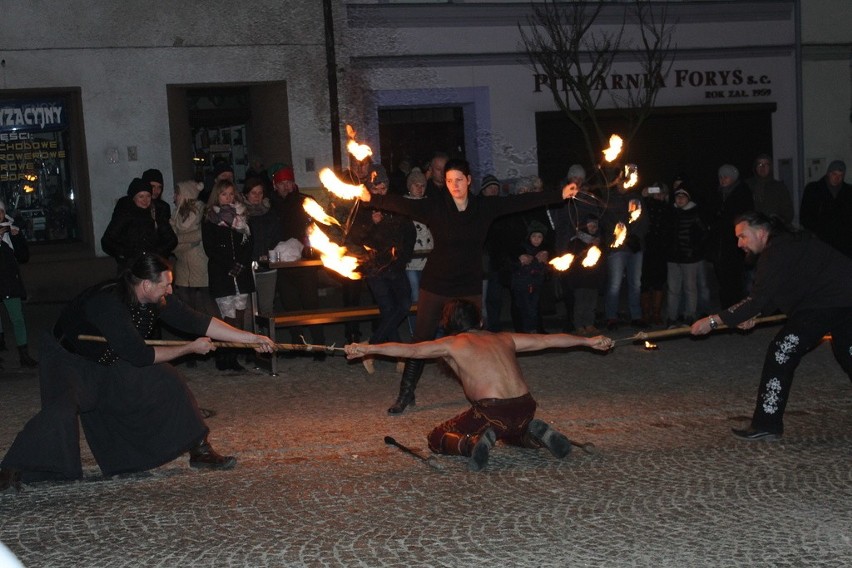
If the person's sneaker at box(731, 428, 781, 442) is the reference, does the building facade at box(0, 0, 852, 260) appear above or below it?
above

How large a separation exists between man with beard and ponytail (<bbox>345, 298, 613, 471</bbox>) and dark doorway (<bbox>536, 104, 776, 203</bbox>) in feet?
42.2

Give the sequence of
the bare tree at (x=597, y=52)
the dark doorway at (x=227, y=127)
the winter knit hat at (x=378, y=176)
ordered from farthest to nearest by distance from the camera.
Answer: the bare tree at (x=597, y=52) → the dark doorway at (x=227, y=127) → the winter knit hat at (x=378, y=176)

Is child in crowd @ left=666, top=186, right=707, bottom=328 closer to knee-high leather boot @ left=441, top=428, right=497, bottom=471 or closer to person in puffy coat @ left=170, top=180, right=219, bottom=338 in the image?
person in puffy coat @ left=170, top=180, right=219, bottom=338

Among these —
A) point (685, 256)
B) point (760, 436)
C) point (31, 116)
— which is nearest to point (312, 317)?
point (685, 256)

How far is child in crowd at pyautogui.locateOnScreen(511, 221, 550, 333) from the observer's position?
1220 centimetres

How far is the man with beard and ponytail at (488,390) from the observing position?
283 inches

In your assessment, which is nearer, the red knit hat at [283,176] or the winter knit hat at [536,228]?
the red knit hat at [283,176]

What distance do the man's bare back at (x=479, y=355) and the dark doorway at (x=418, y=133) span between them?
11710mm

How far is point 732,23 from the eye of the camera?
21219mm

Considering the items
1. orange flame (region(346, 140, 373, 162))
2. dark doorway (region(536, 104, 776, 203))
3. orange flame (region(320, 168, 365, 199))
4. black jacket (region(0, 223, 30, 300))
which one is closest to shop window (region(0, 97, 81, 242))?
black jacket (region(0, 223, 30, 300))

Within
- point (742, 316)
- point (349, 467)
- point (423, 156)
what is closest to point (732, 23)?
point (423, 156)

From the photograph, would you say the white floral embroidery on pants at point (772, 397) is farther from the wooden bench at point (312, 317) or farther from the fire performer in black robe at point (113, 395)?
the wooden bench at point (312, 317)

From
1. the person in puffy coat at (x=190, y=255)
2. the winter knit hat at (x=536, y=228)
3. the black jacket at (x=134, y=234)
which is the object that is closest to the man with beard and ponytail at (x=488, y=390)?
the person in puffy coat at (x=190, y=255)

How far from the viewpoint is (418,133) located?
19.4m
